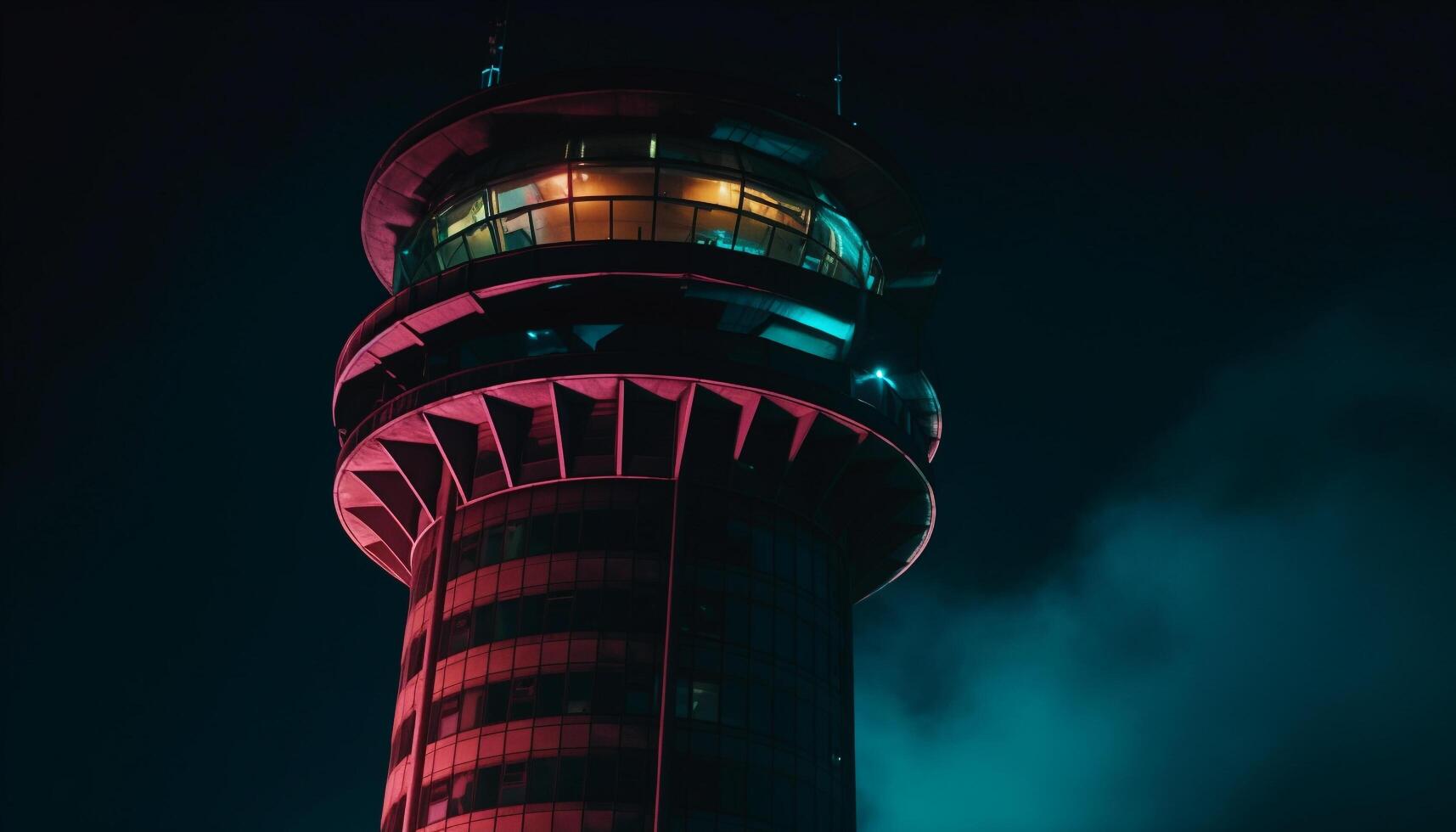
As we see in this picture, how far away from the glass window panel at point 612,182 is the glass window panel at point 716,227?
2.75 meters

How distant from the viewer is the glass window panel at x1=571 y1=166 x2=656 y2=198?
76.1 m

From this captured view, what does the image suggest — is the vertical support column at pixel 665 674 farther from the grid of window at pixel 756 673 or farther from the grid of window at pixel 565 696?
the grid of window at pixel 565 696

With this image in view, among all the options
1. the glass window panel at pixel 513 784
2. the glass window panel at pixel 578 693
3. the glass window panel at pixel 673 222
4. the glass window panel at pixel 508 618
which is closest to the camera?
the glass window panel at pixel 513 784

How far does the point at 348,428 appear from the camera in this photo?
266 feet

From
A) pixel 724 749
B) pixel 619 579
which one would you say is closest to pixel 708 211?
pixel 619 579

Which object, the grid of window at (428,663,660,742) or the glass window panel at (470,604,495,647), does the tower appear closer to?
the grid of window at (428,663,660,742)

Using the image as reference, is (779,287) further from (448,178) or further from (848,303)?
(448,178)

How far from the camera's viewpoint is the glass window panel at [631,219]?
75.5m

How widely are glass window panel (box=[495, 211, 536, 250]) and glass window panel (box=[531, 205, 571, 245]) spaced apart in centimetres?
38

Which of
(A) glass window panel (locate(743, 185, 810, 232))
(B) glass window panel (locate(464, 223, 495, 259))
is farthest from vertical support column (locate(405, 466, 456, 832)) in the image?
(A) glass window panel (locate(743, 185, 810, 232))

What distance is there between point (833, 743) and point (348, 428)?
2837 centimetres

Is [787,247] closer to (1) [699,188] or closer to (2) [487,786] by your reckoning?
(1) [699,188]

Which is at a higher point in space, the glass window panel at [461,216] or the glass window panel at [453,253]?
the glass window panel at [461,216]

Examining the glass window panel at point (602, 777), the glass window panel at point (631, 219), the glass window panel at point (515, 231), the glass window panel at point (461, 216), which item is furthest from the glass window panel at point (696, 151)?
the glass window panel at point (602, 777)
